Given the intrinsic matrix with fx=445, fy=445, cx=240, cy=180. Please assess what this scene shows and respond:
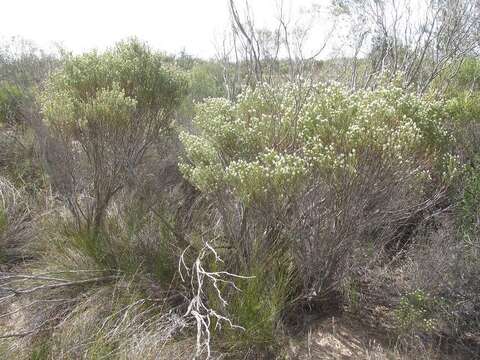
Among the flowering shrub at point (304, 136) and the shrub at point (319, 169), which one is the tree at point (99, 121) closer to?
the flowering shrub at point (304, 136)

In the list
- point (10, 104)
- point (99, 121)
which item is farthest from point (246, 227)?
point (10, 104)

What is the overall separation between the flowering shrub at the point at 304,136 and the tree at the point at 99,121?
0.80 metres

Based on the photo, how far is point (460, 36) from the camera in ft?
22.6

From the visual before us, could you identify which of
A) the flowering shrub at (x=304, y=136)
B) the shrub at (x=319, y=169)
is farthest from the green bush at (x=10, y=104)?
the shrub at (x=319, y=169)

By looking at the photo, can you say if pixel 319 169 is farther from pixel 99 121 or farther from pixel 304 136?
pixel 99 121

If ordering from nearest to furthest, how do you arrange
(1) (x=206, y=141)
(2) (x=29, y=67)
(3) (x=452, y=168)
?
(3) (x=452, y=168) → (1) (x=206, y=141) → (2) (x=29, y=67)

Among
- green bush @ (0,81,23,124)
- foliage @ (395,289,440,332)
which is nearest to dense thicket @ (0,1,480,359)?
foliage @ (395,289,440,332)

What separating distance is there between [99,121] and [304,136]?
214 cm

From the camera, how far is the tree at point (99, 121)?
4488 millimetres

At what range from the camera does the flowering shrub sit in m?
3.26

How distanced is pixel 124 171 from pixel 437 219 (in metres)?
3.28

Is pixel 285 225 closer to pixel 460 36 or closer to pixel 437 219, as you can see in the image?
pixel 437 219

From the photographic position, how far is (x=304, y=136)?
11.7 feet

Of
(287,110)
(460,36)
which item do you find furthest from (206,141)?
(460,36)
